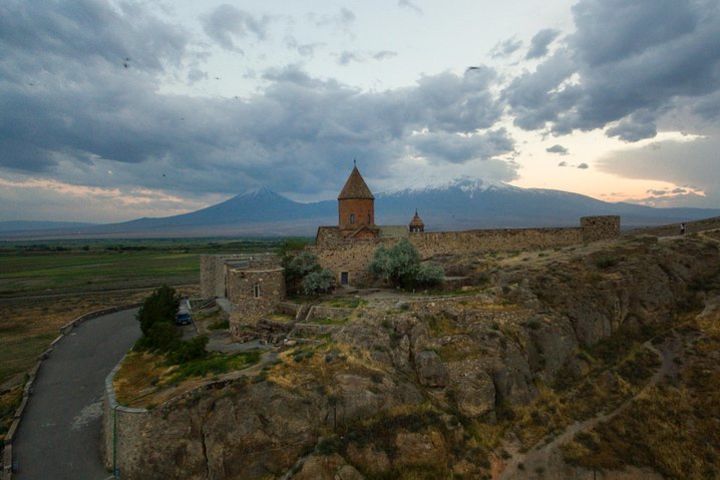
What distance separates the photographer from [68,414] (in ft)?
55.4

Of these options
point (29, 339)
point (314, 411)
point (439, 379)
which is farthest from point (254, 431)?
point (29, 339)

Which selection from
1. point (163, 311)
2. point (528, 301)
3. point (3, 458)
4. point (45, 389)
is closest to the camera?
point (3, 458)

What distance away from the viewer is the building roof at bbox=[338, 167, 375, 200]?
29844mm

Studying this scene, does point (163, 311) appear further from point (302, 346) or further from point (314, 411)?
point (314, 411)

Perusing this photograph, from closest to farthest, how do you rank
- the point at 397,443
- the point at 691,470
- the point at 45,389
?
the point at 691,470, the point at 397,443, the point at 45,389

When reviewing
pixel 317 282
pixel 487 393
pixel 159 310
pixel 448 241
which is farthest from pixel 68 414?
pixel 448 241

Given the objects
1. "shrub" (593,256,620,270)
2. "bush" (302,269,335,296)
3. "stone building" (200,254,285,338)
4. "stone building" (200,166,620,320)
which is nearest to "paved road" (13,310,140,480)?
"stone building" (200,254,285,338)

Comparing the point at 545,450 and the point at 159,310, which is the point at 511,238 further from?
the point at 159,310

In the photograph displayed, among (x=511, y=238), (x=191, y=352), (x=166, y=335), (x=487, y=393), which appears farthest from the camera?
(x=511, y=238)

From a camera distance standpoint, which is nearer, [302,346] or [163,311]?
[302,346]

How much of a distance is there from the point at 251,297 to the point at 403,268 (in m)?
7.66

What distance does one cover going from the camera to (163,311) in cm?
2520

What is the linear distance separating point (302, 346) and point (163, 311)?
13.3 metres

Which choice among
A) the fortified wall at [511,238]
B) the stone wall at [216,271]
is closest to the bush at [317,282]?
the fortified wall at [511,238]
